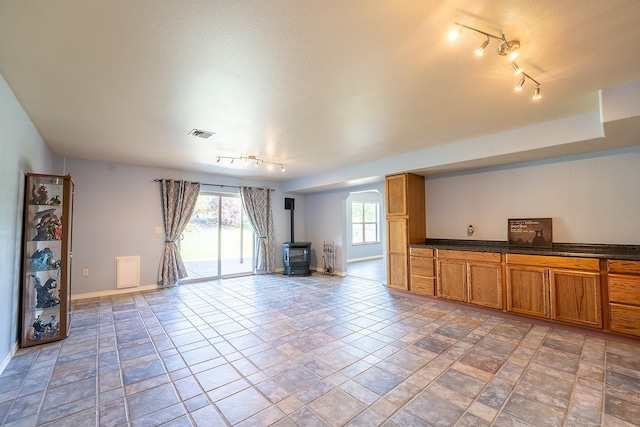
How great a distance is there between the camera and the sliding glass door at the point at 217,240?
636 cm

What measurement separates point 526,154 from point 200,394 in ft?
14.8

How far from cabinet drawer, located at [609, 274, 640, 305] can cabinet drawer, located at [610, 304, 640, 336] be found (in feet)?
0.23

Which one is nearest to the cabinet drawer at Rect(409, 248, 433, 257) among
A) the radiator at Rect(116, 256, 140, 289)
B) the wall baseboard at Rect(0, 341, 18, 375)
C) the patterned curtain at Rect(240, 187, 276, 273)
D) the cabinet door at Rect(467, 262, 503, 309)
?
the cabinet door at Rect(467, 262, 503, 309)

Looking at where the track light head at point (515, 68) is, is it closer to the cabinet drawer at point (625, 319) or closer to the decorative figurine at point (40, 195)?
the cabinet drawer at point (625, 319)

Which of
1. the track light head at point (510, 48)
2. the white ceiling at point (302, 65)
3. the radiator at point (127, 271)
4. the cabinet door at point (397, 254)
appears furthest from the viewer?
the radiator at point (127, 271)

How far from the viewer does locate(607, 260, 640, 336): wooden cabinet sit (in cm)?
295

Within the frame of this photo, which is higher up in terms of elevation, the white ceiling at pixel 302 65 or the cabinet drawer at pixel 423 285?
the white ceiling at pixel 302 65

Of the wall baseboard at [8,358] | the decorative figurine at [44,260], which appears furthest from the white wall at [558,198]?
the wall baseboard at [8,358]

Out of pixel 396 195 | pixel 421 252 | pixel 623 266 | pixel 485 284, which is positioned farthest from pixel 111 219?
pixel 623 266

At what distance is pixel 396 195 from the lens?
203 inches

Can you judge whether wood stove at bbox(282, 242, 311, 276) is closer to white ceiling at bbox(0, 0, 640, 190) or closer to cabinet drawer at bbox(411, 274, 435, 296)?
cabinet drawer at bbox(411, 274, 435, 296)

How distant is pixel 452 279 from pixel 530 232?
129 cm

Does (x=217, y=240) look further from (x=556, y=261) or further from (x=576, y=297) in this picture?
(x=576, y=297)

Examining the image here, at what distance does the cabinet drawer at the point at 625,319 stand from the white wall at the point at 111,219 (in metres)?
7.05
